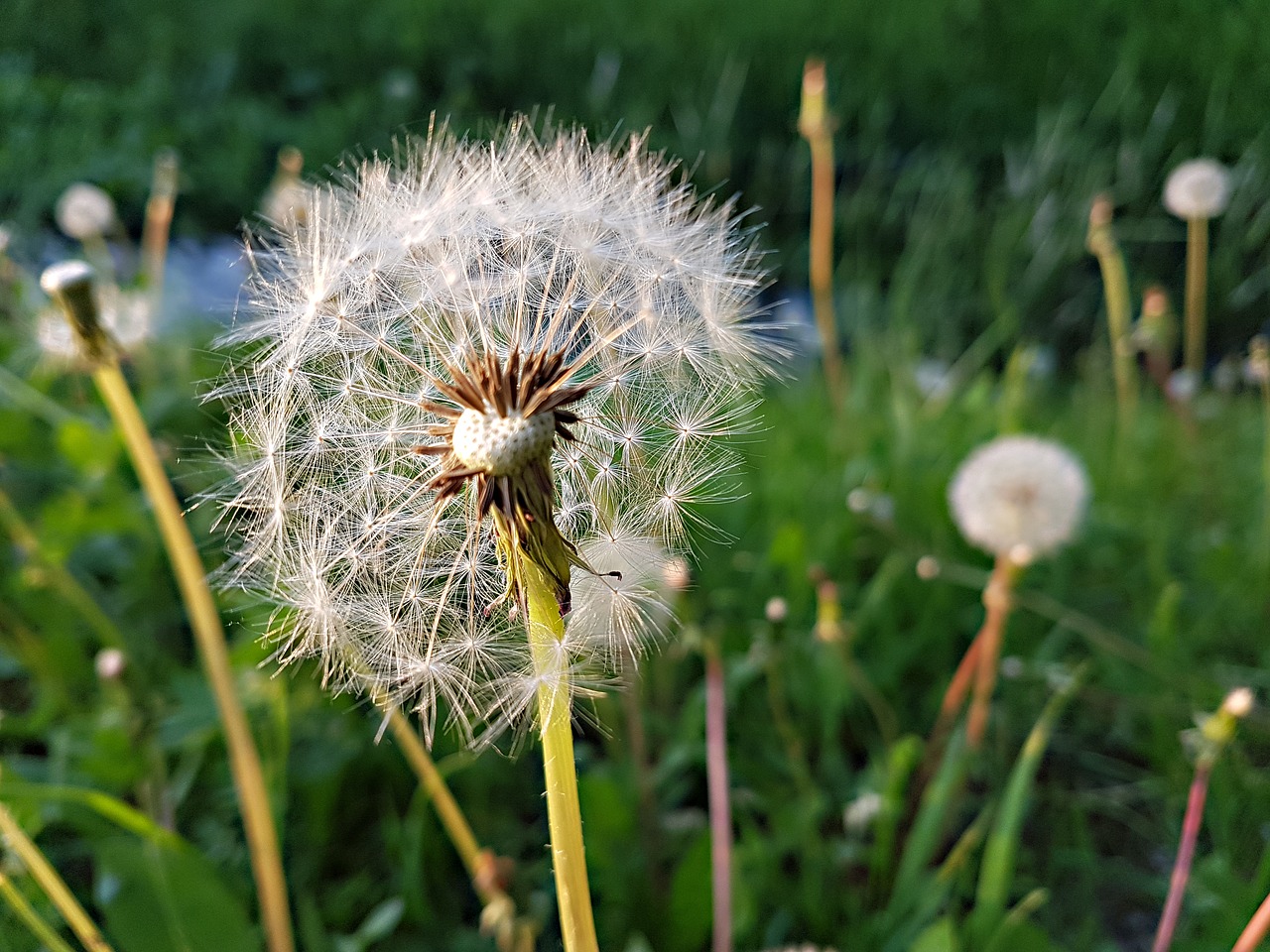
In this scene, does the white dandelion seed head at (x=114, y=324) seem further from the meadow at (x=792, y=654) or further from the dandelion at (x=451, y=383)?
the dandelion at (x=451, y=383)

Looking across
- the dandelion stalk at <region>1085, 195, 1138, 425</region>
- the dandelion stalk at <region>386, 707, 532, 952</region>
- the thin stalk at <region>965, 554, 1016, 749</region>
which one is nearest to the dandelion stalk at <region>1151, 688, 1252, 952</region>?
the thin stalk at <region>965, 554, 1016, 749</region>

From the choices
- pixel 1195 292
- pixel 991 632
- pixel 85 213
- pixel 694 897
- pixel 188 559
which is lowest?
pixel 694 897

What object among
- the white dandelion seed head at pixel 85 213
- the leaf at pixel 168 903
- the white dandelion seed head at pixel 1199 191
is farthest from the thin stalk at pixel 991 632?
the white dandelion seed head at pixel 85 213

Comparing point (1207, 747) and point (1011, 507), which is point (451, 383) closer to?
point (1207, 747)

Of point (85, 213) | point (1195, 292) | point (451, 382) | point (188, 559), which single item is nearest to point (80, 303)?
point (188, 559)

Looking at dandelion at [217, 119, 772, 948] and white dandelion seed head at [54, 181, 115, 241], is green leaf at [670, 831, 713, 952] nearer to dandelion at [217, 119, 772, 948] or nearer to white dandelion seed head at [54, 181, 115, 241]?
dandelion at [217, 119, 772, 948]

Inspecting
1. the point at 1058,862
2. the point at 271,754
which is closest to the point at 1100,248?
the point at 1058,862
